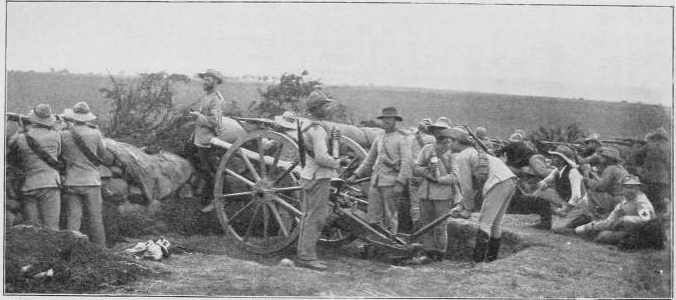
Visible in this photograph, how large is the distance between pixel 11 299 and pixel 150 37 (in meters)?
3.06

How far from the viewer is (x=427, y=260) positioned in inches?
264

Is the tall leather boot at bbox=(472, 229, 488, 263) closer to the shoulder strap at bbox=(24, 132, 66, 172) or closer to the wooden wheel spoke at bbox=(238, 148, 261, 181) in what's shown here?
the wooden wheel spoke at bbox=(238, 148, 261, 181)

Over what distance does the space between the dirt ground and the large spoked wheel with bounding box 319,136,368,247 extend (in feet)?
0.92

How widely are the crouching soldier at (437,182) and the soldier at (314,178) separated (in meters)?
1.01

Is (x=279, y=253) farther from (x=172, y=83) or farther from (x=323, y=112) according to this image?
(x=172, y=83)

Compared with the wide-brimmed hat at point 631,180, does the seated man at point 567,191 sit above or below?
below

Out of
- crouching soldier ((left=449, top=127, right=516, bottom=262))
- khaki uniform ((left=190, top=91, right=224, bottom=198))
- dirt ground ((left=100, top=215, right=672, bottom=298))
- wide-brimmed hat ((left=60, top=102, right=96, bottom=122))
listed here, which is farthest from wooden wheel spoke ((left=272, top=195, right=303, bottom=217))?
wide-brimmed hat ((left=60, top=102, right=96, bottom=122))

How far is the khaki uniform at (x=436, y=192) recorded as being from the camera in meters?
6.76

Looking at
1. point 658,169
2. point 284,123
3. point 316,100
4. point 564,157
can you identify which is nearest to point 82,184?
point 284,123

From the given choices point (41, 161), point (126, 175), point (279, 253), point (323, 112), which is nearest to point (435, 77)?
point (323, 112)

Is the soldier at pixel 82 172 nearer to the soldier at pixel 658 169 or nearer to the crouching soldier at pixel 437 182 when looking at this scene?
the crouching soldier at pixel 437 182

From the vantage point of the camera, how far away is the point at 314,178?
6355mm

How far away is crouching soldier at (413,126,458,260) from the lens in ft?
22.1

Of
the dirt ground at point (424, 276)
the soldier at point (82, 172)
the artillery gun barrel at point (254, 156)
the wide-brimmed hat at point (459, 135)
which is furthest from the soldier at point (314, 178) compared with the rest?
the soldier at point (82, 172)
